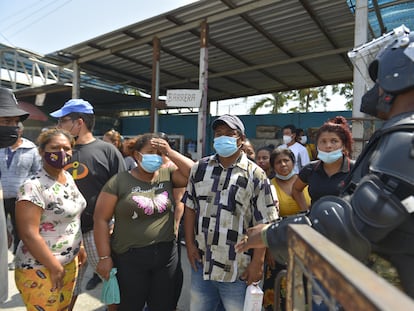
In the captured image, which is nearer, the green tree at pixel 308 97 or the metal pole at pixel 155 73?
the metal pole at pixel 155 73

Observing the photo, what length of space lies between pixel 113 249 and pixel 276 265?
1.34 meters

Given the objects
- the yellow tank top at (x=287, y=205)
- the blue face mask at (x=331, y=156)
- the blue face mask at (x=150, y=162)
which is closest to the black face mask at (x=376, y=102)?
the blue face mask at (x=331, y=156)

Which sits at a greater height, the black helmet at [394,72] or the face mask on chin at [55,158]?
the black helmet at [394,72]

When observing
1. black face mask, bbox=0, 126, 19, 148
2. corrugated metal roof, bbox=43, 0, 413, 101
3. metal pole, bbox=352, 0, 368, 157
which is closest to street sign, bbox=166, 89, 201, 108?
corrugated metal roof, bbox=43, 0, 413, 101

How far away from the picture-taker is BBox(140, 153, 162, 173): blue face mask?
2.12 meters

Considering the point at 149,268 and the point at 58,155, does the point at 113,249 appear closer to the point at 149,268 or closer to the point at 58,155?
the point at 149,268

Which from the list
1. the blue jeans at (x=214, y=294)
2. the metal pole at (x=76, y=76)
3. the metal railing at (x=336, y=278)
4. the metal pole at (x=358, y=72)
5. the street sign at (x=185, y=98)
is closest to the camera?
the metal railing at (x=336, y=278)

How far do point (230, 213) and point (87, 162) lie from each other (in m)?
1.26

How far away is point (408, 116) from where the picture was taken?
3.16ft

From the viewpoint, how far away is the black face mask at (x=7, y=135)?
185cm

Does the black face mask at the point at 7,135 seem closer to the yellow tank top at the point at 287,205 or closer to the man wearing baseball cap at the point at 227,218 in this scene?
the man wearing baseball cap at the point at 227,218

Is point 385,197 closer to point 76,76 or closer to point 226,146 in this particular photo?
point 226,146

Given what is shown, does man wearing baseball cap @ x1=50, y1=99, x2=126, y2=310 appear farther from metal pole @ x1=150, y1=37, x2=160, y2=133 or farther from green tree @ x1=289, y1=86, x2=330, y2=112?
green tree @ x1=289, y1=86, x2=330, y2=112

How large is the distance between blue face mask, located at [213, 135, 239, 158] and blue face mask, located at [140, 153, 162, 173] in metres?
0.48
